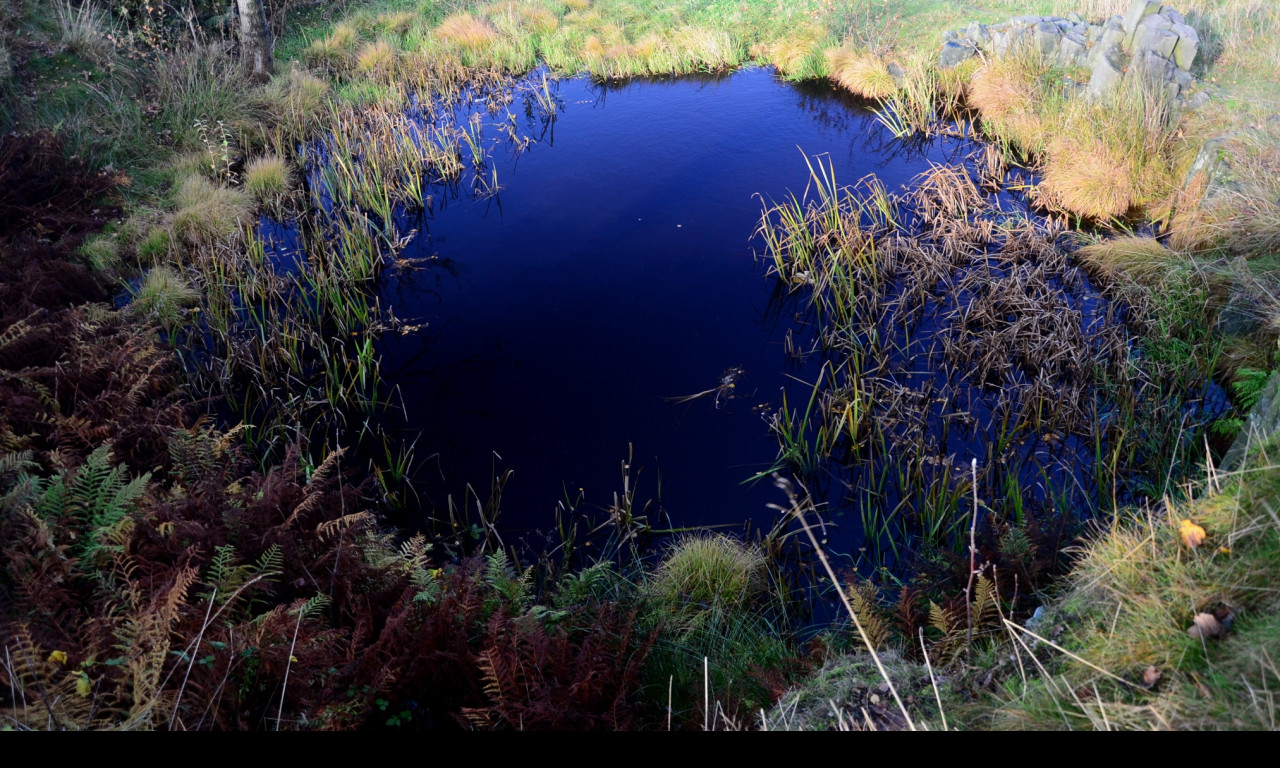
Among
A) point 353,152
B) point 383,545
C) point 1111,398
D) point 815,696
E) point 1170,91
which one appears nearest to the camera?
point 815,696

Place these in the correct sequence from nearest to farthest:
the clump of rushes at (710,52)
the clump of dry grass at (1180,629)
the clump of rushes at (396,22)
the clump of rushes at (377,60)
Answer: the clump of dry grass at (1180,629)
the clump of rushes at (377,60)
the clump of rushes at (710,52)
the clump of rushes at (396,22)

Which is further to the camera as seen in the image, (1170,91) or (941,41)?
(941,41)

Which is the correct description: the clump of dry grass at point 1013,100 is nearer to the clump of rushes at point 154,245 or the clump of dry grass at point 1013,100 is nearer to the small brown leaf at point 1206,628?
the small brown leaf at point 1206,628

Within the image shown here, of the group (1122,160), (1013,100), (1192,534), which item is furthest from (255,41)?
(1192,534)

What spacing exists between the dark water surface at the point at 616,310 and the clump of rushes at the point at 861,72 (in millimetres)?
405

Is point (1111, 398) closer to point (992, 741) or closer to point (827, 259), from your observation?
point (827, 259)

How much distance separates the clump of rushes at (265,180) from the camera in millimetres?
7773

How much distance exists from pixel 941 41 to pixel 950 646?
1012cm

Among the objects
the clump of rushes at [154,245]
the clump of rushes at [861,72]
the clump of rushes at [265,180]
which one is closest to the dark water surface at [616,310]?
the clump of rushes at [861,72]

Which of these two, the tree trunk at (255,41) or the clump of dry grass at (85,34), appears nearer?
the clump of dry grass at (85,34)

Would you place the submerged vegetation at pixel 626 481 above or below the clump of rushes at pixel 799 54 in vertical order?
below

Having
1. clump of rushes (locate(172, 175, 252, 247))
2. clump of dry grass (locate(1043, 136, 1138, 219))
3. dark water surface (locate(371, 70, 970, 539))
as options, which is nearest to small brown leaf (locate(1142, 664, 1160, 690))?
dark water surface (locate(371, 70, 970, 539))

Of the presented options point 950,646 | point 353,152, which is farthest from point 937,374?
point 353,152

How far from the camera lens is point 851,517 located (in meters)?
4.42
